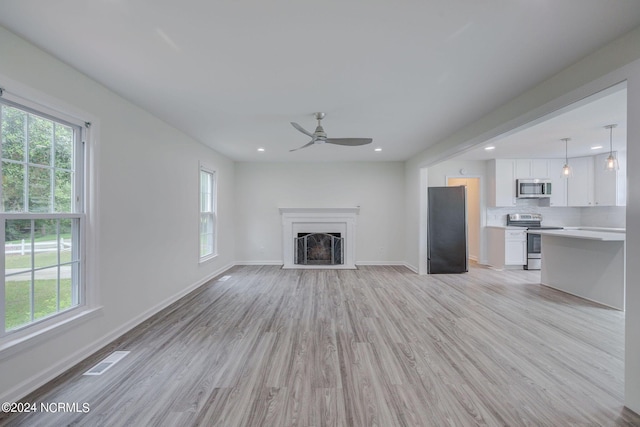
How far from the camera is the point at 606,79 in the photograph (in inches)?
76.7

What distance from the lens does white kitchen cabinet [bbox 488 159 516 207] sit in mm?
6230

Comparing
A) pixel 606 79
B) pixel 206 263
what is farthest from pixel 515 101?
pixel 206 263

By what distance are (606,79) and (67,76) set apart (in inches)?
165

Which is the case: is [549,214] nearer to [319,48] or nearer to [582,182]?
[582,182]

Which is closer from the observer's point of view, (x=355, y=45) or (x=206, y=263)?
(x=355, y=45)

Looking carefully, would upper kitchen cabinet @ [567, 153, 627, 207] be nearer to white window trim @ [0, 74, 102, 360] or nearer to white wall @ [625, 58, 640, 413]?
white wall @ [625, 58, 640, 413]

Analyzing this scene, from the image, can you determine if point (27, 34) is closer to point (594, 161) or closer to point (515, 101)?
point (515, 101)

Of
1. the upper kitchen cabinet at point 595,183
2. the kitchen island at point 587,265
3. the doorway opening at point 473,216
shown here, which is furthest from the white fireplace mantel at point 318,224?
the upper kitchen cabinet at point 595,183

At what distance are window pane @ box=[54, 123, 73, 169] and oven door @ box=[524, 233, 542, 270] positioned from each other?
7.72 meters

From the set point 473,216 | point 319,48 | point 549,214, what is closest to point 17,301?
point 319,48

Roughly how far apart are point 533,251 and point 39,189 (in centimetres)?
796

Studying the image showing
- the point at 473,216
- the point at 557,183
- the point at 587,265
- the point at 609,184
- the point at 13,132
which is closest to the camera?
the point at 13,132

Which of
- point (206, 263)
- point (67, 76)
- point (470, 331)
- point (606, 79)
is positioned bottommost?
point (470, 331)

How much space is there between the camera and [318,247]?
6.51m
